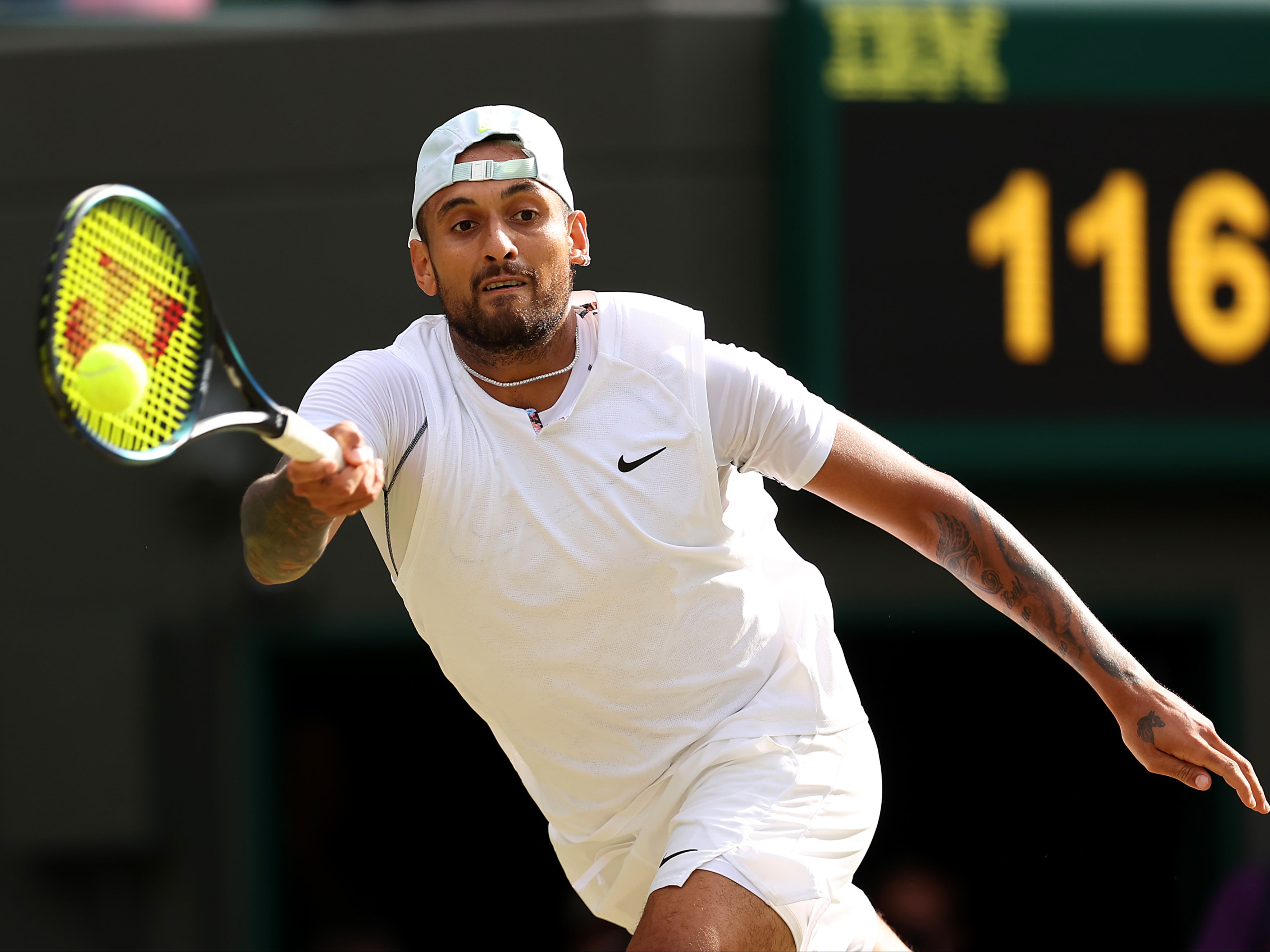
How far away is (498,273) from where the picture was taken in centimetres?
299

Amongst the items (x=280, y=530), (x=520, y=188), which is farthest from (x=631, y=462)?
(x=280, y=530)

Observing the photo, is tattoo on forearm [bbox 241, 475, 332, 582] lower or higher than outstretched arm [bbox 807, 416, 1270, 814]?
higher

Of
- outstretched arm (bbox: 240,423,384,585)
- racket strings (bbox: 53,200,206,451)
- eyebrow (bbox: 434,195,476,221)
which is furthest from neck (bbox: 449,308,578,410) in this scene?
racket strings (bbox: 53,200,206,451)

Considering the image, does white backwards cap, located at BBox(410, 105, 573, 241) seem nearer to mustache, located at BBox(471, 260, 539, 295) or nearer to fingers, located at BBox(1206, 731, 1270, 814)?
mustache, located at BBox(471, 260, 539, 295)

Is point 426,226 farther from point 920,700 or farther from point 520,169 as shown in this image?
point 920,700

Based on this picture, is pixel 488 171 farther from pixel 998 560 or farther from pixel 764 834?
pixel 764 834

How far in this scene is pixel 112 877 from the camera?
6547 millimetres

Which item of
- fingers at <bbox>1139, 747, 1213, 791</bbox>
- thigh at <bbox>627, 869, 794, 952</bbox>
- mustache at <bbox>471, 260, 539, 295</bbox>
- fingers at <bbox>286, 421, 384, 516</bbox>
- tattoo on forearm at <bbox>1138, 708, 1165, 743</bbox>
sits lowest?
thigh at <bbox>627, 869, 794, 952</bbox>

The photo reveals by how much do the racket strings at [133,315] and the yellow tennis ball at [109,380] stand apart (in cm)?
1

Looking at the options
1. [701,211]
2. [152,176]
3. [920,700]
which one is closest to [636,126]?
[701,211]

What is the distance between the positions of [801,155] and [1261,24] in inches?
70.6

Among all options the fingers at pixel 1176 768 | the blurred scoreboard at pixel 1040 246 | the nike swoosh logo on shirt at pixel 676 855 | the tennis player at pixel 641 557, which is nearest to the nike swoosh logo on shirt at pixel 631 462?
the tennis player at pixel 641 557

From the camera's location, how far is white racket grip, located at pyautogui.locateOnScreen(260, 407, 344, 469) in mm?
2375

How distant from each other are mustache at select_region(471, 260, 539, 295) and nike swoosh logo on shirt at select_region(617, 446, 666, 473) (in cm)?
38
